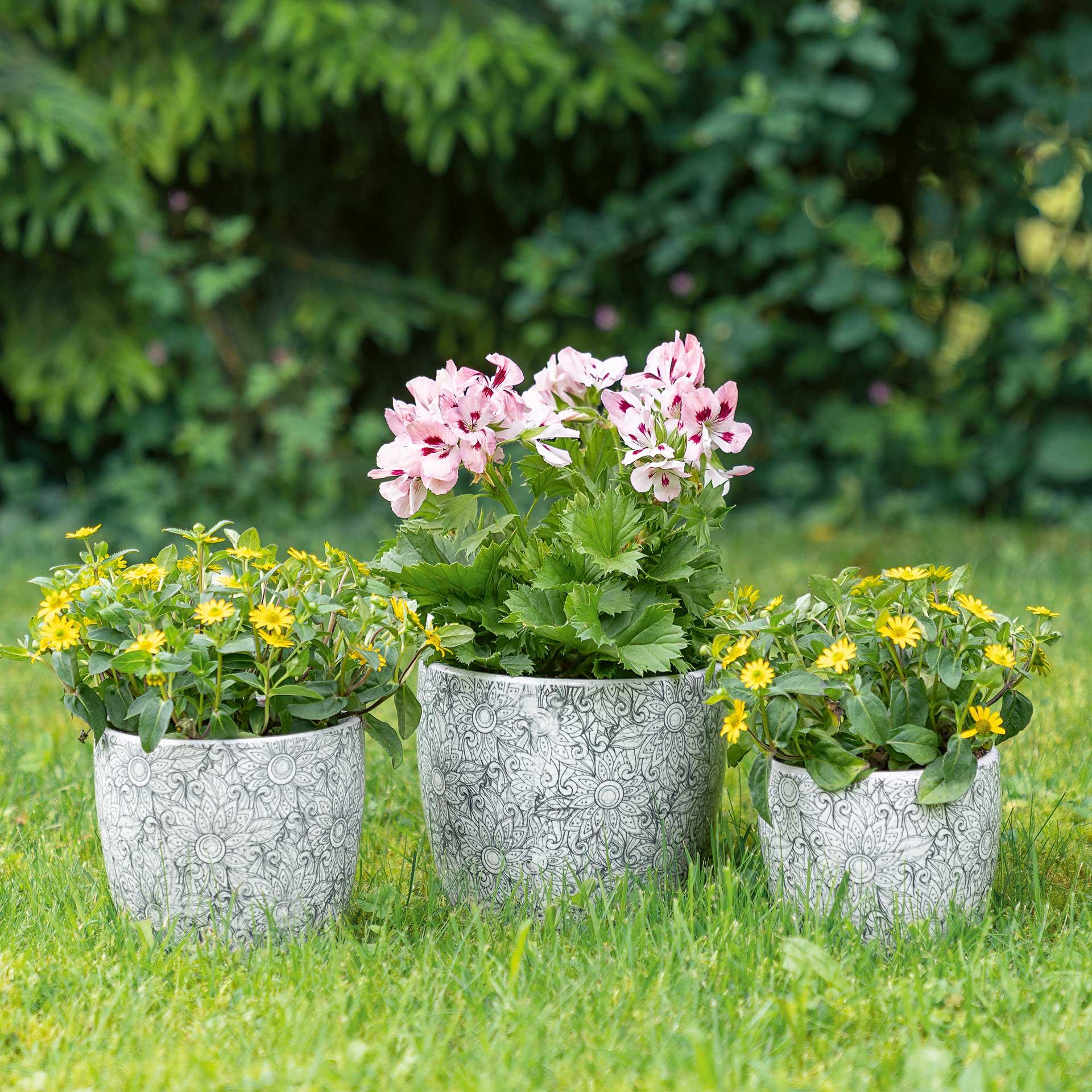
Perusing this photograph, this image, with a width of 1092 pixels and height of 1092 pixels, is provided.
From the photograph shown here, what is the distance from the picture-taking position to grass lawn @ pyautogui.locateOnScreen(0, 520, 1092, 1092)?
1297 millimetres

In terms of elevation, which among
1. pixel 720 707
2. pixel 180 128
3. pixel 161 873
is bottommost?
pixel 161 873

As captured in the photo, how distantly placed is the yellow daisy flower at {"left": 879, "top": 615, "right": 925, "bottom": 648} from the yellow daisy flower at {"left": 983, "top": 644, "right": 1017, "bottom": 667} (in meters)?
0.09

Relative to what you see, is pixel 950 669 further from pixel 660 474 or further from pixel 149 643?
pixel 149 643

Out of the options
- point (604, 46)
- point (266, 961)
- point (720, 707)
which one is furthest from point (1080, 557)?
point (266, 961)

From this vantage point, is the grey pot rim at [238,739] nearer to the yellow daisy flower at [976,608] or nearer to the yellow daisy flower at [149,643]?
the yellow daisy flower at [149,643]

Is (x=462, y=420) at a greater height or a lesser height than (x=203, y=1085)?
greater

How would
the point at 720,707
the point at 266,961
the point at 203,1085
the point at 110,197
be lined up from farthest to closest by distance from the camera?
the point at 110,197 < the point at 720,707 < the point at 266,961 < the point at 203,1085

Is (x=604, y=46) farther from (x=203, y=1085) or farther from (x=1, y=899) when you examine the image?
(x=203, y=1085)

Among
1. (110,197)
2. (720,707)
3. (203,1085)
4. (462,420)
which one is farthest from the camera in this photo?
(110,197)

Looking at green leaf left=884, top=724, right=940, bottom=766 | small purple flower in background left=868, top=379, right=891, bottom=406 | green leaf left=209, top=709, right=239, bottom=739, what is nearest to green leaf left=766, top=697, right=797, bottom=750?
green leaf left=884, top=724, right=940, bottom=766

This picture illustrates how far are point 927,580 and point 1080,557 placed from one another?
2.61 m

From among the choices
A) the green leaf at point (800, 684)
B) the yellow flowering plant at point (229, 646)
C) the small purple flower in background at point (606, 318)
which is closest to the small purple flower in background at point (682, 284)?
the small purple flower in background at point (606, 318)

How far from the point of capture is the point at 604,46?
4.24 m

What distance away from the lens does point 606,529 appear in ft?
5.38
